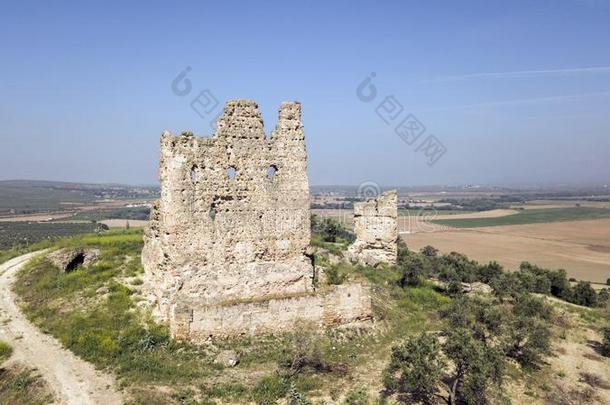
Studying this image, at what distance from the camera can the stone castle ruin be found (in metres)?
14.4

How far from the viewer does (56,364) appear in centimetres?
1241

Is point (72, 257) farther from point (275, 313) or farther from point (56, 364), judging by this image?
point (275, 313)

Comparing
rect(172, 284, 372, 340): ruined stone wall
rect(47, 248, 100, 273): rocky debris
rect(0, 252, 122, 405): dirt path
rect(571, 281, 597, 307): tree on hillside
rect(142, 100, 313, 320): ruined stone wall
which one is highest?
rect(142, 100, 313, 320): ruined stone wall

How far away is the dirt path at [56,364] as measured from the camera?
1099 cm

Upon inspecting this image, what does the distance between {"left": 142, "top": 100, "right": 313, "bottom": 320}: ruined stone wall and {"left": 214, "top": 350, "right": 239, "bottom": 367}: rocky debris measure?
68.8 inches

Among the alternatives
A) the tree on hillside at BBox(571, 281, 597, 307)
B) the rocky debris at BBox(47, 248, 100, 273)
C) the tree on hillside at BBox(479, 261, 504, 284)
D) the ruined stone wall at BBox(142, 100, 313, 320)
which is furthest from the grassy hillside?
the tree on hillside at BBox(479, 261, 504, 284)

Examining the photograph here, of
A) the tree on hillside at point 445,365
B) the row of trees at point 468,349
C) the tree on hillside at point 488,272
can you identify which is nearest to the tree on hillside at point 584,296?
the tree on hillside at point 488,272

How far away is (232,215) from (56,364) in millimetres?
6514

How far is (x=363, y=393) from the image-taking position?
11.3 m

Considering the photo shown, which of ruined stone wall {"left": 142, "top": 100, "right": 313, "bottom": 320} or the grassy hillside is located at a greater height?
ruined stone wall {"left": 142, "top": 100, "right": 313, "bottom": 320}

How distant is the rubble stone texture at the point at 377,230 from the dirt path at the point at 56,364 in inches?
711

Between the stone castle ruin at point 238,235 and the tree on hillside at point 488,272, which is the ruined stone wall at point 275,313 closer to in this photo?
the stone castle ruin at point 238,235

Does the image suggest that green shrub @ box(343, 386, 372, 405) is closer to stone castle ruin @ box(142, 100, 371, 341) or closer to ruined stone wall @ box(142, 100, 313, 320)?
stone castle ruin @ box(142, 100, 371, 341)

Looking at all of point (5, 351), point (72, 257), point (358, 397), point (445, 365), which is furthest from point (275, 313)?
point (72, 257)
